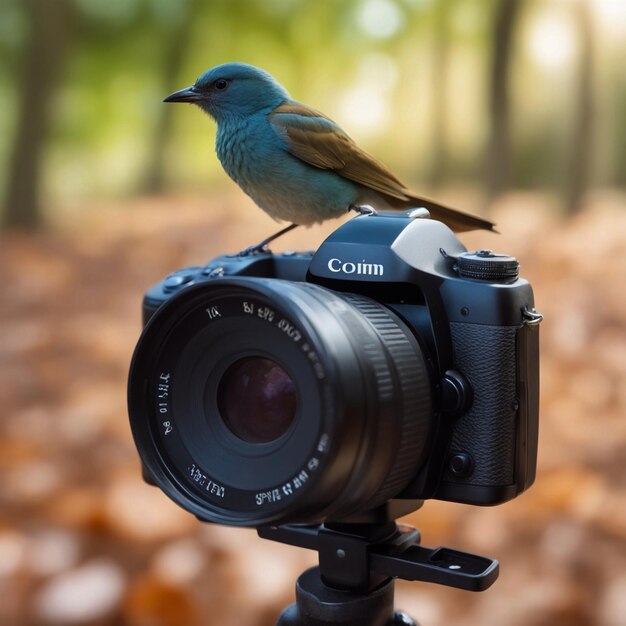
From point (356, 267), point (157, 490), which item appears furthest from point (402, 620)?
point (157, 490)

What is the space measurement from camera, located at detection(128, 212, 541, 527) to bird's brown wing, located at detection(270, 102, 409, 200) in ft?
0.51

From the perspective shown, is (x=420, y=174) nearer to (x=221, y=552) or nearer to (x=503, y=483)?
(x=221, y=552)

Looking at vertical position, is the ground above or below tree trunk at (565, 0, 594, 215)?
below

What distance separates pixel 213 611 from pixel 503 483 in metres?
0.79

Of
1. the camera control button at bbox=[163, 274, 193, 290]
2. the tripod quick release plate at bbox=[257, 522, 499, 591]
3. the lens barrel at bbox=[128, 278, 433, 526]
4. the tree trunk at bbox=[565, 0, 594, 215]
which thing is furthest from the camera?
the tree trunk at bbox=[565, 0, 594, 215]

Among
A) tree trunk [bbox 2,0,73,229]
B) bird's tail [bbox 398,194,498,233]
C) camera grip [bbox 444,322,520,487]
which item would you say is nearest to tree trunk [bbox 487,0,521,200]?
tree trunk [bbox 2,0,73,229]

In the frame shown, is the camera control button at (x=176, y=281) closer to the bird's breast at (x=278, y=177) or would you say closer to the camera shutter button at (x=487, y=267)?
the bird's breast at (x=278, y=177)

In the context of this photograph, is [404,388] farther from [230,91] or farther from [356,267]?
[230,91]

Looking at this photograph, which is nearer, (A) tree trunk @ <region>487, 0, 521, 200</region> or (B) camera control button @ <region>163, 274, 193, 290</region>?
(B) camera control button @ <region>163, 274, 193, 290</region>

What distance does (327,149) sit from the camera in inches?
37.7

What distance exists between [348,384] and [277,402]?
0.32ft

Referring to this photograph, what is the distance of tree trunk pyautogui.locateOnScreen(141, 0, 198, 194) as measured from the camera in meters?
2.19

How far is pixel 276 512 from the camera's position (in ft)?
2.17

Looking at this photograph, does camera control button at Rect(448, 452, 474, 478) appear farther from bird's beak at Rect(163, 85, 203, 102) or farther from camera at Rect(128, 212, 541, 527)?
bird's beak at Rect(163, 85, 203, 102)
